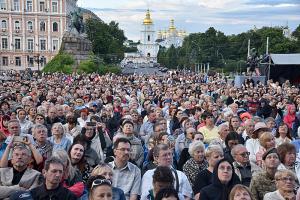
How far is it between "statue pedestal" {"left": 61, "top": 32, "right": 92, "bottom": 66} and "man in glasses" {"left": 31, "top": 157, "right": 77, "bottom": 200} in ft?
140

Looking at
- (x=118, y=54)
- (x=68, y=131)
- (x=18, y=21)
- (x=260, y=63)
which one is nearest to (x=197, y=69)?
(x=118, y=54)

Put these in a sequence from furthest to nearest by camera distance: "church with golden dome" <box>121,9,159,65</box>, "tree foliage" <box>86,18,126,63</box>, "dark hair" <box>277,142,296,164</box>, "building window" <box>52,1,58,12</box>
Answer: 1. "church with golden dome" <box>121,9,159,65</box>
2. "building window" <box>52,1,58,12</box>
3. "tree foliage" <box>86,18,126,63</box>
4. "dark hair" <box>277,142,296,164</box>

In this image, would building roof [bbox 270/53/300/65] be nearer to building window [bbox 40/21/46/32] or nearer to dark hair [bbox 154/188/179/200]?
dark hair [bbox 154/188/179/200]

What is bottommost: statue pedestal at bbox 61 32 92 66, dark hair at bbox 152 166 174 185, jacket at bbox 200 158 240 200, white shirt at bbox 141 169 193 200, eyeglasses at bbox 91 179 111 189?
white shirt at bbox 141 169 193 200

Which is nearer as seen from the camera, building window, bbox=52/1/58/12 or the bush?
the bush

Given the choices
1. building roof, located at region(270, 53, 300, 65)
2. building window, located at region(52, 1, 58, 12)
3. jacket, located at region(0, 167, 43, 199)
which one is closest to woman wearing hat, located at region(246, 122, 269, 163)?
jacket, located at region(0, 167, 43, 199)

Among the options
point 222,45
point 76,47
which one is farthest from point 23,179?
point 222,45

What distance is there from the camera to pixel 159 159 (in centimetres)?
643

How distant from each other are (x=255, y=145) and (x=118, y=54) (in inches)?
3405

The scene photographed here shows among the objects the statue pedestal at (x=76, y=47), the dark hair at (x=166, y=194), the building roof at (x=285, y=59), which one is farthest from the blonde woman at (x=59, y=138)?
the statue pedestal at (x=76, y=47)

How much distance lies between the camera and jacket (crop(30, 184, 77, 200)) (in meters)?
5.08

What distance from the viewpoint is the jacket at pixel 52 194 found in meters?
5.08

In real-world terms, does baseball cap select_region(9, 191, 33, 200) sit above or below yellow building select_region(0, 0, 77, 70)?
below

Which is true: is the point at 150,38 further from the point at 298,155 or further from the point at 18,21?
the point at 298,155
